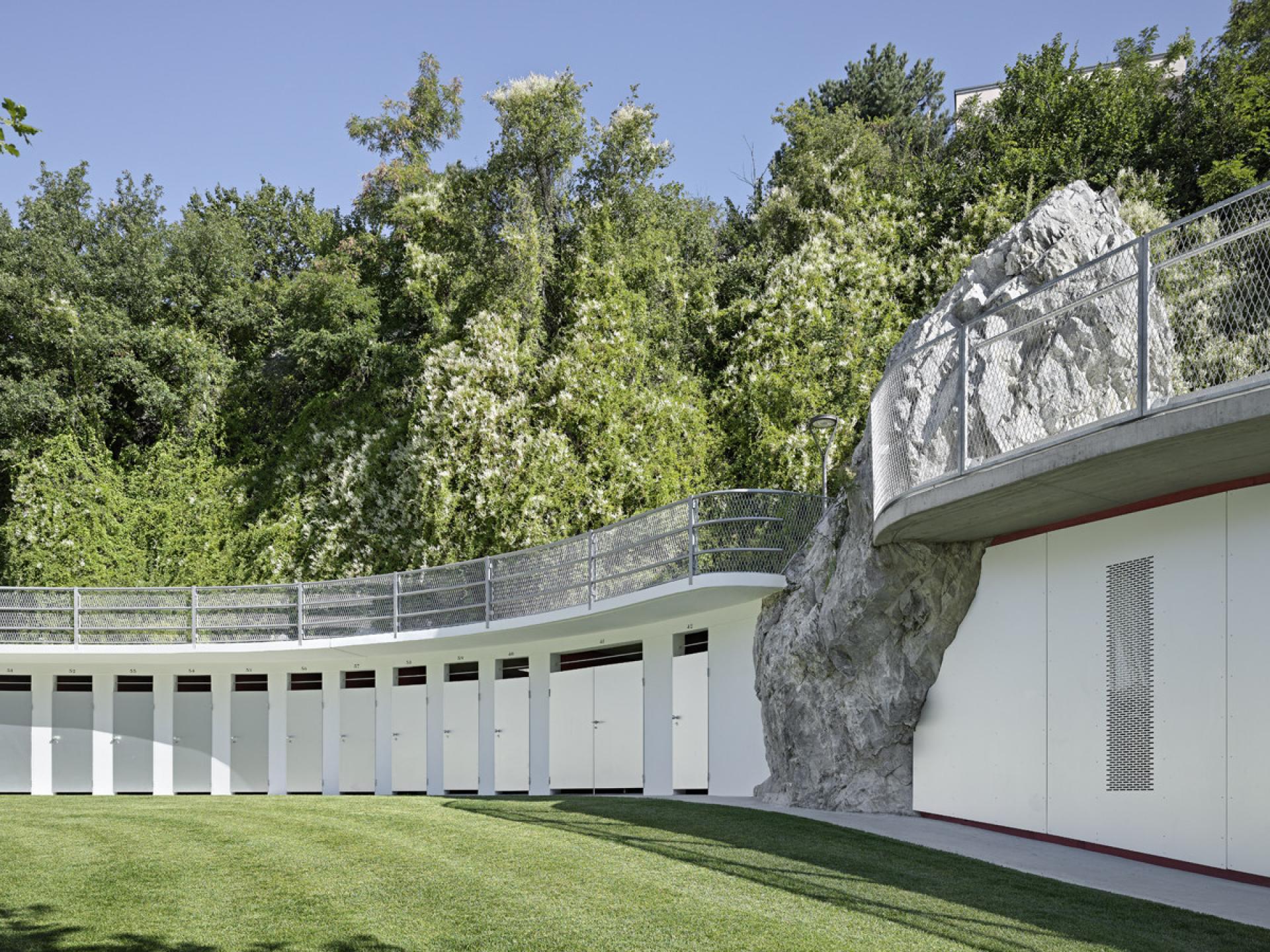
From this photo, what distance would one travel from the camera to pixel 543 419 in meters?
29.3

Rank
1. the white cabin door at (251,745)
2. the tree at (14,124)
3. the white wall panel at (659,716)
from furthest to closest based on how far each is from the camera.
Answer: the white cabin door at (251,745) < the white wall panel at (659,716) < the tree at (14,124)

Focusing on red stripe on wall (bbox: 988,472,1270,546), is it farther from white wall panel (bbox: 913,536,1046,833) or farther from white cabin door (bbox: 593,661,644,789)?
white cabin door (bbox: 593,661,644,789)

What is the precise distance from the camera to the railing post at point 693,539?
57.3 ft

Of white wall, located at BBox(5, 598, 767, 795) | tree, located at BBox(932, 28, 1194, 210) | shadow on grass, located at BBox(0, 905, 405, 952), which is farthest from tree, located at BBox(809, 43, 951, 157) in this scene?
shadow on grass, located at BBox(0, 905, 405, 952)

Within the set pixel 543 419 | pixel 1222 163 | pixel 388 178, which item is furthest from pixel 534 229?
pixel 1222 163

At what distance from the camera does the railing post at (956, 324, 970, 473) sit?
11.8m

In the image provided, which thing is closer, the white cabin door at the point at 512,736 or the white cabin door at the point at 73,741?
the white cabin door at the point at 512,736

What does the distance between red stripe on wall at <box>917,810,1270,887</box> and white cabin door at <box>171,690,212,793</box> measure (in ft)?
56.3

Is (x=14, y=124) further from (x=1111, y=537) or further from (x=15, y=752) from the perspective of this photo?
(x=15, y=752)

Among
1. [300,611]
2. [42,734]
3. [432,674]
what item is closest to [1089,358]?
[432,674]

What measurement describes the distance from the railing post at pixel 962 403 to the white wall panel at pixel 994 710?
2055 millimetres

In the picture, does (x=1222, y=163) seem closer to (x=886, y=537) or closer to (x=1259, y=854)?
(x=886, y=537)

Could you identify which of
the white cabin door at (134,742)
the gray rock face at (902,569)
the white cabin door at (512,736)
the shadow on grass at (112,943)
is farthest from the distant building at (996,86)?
the shadow on grass at (112,943)

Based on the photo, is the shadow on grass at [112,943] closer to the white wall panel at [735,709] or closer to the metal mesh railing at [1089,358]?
the metal mesh railing at [1089,358]
